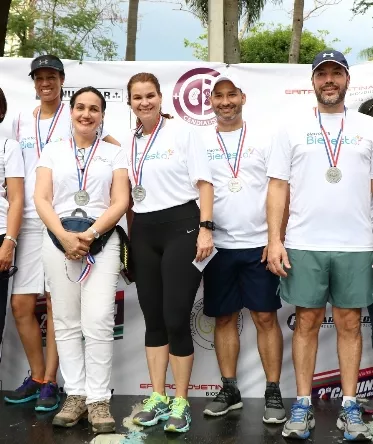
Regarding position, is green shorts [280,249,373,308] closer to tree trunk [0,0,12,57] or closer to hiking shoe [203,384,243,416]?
hiking shoe [203,384,243,416]

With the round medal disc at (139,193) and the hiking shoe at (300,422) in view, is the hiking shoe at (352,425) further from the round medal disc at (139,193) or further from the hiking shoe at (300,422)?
the round medal disc at (139,193)

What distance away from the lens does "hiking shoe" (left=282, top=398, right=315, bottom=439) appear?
3352mm

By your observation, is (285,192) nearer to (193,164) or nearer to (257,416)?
(193,164)

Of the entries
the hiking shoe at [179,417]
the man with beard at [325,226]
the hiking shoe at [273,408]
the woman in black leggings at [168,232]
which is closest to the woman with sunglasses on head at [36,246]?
the woman in black leggings at [168,232]

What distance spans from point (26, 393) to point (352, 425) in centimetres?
206

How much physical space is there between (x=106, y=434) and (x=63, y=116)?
198 centimetres

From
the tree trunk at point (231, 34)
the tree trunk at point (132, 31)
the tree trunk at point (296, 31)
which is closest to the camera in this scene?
the tree trunk at point (231, 34)

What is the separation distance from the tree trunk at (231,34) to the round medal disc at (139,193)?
5.22m

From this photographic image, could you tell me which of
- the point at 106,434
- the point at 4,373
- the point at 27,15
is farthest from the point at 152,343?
the point at 27,15

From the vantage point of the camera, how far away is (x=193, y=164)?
3.51 m

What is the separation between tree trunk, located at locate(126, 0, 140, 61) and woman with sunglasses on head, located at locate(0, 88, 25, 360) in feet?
27.7

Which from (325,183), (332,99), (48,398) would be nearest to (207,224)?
(325,183)

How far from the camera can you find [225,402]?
3.89 metres

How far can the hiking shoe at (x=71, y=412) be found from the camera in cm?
351
